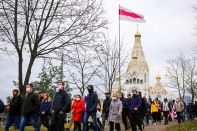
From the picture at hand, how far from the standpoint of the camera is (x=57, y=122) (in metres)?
14.2

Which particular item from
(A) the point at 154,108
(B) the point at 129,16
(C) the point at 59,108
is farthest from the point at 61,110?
(B) the point at 129,16

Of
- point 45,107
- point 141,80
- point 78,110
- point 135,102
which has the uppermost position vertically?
point 141,80

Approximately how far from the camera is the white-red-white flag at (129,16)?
31031mm

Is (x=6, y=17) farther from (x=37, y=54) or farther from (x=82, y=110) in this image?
(x=82, y=110)

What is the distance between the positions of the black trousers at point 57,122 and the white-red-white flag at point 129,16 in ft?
58.1

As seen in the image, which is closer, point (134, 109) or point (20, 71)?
point (134, 109)

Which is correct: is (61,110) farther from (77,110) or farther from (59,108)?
(77,110)

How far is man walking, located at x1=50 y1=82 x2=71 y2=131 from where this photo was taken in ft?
46.5

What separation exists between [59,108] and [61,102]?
213mm

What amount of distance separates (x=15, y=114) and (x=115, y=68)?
886 inches

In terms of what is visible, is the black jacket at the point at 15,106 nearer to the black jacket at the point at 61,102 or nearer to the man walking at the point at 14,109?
the man walking at the point at 14,109

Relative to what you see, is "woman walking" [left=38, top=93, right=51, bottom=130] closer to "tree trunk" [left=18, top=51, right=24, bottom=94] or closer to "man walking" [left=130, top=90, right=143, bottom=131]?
"man walking" [left=130, top=90, right=143, bottom=131]

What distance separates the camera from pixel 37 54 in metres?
22.5

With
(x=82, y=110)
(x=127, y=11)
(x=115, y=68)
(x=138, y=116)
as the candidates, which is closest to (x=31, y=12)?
(x=82, y=110)
